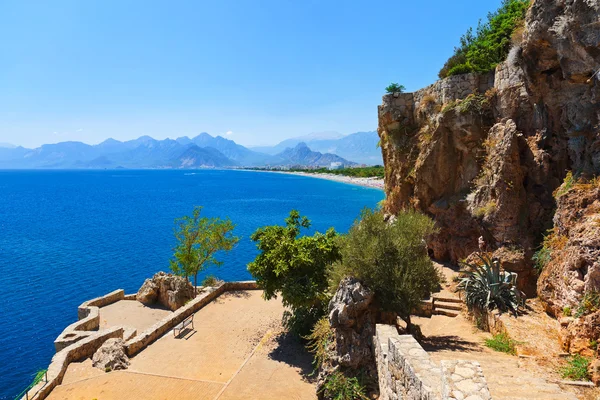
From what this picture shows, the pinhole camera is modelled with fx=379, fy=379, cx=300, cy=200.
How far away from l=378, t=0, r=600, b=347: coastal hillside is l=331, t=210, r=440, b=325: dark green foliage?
435 centimetres

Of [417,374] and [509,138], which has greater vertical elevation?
[509,138]

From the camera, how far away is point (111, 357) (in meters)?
15.7

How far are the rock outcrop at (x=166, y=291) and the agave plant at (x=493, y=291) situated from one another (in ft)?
65.7

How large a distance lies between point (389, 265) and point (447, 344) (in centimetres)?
317

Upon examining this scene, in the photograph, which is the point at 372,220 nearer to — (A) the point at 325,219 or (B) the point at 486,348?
(B) the point at 486,348

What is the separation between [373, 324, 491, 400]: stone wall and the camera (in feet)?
20.0

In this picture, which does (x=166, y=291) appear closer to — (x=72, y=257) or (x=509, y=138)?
(x=72, y=257)

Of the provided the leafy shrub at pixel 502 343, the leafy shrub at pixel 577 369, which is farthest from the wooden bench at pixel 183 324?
the leafy shrub at pixel 577 369

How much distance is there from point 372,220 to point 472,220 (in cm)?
925

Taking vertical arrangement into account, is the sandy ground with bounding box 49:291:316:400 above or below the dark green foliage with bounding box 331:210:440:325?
below

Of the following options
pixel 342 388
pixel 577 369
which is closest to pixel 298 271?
pixel 342 388

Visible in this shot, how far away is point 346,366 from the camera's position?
12305 millimetres

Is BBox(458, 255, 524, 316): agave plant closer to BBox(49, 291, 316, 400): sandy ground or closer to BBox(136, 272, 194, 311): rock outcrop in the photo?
BBox(49, 291, 316, 400): sandy ground

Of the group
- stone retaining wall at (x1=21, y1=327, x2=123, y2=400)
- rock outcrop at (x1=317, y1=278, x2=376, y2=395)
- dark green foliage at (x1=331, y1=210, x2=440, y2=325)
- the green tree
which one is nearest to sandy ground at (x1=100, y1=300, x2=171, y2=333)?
stone retaining wall at (x1=21, y1=327, x2=123, y2=400)
